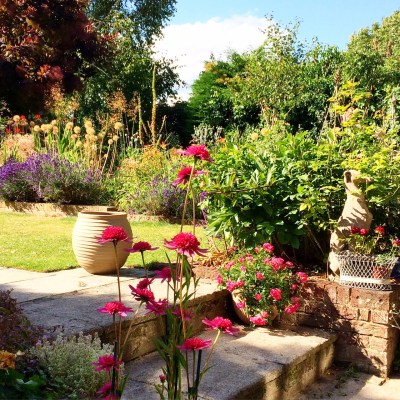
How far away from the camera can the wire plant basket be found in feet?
12.4

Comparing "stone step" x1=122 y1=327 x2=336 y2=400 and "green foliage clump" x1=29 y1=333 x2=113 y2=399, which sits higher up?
"green foliage clump" x1=29 y1=333 x2=113 y2=399

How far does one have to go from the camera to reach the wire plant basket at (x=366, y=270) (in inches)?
148

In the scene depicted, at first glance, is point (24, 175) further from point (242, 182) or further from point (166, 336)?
point (166, 336)

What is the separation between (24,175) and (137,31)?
42.2 ft

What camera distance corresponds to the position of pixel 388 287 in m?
3.84

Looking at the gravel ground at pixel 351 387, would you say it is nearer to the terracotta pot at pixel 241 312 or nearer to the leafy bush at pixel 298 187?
the terracotta pot at pixel 241 312

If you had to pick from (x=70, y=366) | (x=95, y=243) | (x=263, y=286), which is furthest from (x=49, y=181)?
(x=70, y=366)

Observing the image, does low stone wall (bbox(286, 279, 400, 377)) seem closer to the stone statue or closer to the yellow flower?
the stone statue

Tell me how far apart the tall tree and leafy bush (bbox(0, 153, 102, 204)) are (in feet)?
7.22

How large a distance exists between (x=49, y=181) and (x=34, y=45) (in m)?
2.93

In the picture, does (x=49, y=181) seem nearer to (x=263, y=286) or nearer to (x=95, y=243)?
(x=95, y=243)

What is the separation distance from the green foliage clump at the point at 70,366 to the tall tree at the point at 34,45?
4.02 m

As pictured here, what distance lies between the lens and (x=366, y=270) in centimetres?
Answer: 379

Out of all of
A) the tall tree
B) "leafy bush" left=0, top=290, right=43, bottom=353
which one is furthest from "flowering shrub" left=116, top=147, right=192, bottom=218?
"leafy bush" left=0, top=290, right=43, bottom=353
